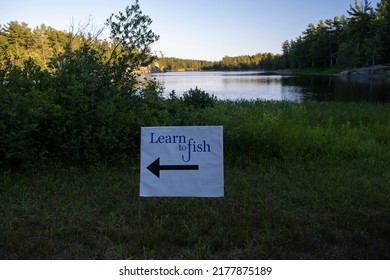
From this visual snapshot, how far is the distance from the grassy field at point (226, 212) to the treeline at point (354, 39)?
70.1m

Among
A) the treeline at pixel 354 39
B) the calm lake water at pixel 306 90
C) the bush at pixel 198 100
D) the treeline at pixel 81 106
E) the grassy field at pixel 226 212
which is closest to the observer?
the grassy field at pixel 226 212

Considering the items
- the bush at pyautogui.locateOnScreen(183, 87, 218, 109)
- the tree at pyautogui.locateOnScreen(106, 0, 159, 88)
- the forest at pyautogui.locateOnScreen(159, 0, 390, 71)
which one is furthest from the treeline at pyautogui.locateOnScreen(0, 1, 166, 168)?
the forest at pyautogui.locateOnScreen(159, 0, 390, 71)

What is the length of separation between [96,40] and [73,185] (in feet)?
17.9

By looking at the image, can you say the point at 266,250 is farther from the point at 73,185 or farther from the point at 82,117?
the point at 82,117

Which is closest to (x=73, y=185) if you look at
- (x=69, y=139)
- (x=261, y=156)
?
(x=69, y=139)

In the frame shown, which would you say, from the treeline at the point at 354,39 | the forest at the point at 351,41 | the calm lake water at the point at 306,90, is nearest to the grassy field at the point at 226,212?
the calm lake water at the point at 306,90

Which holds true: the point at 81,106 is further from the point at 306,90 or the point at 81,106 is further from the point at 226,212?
the point at 306,90

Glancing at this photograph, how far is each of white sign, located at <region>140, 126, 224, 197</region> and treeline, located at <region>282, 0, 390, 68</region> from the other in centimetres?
7275

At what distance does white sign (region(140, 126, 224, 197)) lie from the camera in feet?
12.0

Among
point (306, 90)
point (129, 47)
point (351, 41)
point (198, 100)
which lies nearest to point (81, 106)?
point (129, 47)

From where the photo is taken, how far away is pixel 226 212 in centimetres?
432

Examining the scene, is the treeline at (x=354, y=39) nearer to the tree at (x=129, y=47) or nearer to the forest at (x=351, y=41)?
the forest at (x=351, y=41)

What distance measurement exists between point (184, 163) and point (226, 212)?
108 centimetres

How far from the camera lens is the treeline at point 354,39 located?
219ft
